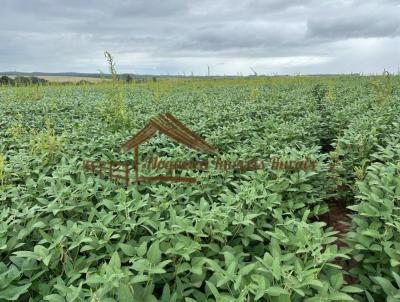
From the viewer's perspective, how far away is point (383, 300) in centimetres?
183

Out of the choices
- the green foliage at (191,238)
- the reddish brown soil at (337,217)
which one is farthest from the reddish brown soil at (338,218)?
the green foliage at (191,238)

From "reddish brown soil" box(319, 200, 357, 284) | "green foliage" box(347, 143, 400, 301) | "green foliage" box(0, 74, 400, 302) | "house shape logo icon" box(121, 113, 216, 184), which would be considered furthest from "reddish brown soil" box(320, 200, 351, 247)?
"house shape logo icon" box(121, 113, 216, 184)

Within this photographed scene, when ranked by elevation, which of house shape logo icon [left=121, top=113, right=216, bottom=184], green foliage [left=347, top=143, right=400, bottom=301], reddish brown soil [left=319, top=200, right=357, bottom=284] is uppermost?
house shape logo icon [left=121, top=113, right=216, bottom=184]

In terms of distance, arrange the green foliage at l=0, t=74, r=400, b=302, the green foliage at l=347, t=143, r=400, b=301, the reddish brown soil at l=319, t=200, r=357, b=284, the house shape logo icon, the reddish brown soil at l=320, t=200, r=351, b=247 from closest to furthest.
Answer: the green foliage at l=0, t=74, r=400, b=302, the green foliage at l=347, t=143, r=400, b=301, the reddish brown soil at l=319, t=200, r=357, b=284, the reddish brown soil at l=320, t=200, r=351, b=247, the house shape logo icon

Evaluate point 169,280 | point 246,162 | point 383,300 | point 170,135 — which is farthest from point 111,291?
point 170,135

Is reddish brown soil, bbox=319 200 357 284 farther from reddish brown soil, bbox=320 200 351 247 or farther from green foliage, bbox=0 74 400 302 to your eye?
green foliage, bbox=0 74 400 302

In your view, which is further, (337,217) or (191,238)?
(337,217)

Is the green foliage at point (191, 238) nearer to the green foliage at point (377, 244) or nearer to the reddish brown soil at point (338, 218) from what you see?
the green foliage at point (377, 244)

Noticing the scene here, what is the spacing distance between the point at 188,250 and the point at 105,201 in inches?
27.7

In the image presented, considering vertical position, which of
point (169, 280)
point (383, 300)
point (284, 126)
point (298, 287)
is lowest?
point (383, 300)

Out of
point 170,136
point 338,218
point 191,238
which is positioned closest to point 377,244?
point 191,238

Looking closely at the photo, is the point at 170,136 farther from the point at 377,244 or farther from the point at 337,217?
the point at 377,244

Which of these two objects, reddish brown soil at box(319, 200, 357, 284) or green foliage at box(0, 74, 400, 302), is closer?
green foliage at box(0, 74, 400, 302)

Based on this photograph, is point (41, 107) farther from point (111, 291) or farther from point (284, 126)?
point (111, 291)
